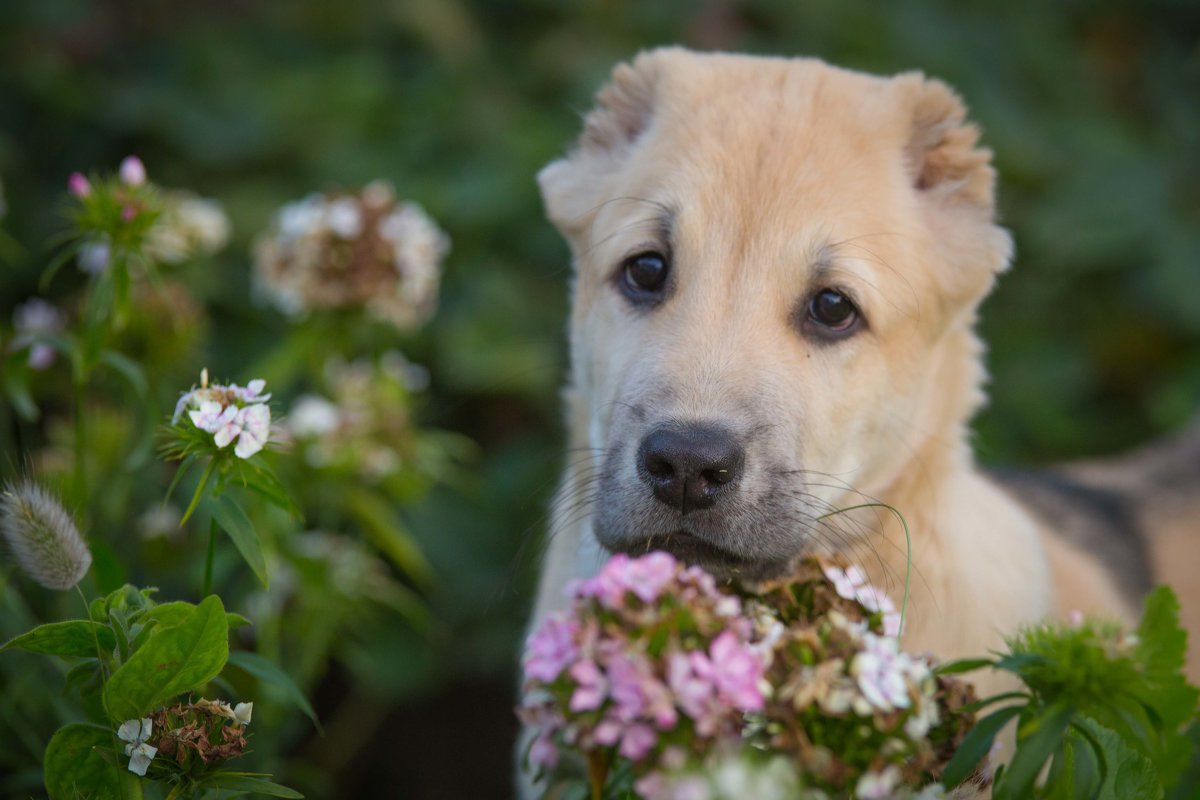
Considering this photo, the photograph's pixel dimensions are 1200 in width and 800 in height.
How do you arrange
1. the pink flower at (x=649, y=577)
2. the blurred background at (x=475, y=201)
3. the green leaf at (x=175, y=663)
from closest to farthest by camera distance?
the pink flower at (x=649, y=577), the green leaf at (x=175, y=663), the blurred background at (x=475, y=201)

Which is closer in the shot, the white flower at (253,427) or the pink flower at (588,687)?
the pink flower at (588,687)

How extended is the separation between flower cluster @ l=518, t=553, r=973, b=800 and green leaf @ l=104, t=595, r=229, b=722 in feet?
1.74

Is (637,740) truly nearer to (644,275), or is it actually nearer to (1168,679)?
(1168,679)

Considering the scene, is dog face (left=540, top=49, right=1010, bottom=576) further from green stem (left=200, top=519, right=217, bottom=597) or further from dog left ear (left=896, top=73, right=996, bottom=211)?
green stem (left=200, top=519, right=217, bottom=597)

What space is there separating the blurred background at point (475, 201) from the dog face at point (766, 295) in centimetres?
120

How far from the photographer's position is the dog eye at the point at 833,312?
2.57m

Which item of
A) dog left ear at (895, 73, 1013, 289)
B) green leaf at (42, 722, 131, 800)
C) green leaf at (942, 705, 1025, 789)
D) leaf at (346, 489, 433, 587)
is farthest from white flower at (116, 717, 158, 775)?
dog left ear at (895, 73, 1013, 289)

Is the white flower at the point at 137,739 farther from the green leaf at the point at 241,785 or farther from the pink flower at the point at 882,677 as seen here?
the pink flower at the point at 882,677

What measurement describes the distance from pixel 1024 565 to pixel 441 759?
9.29ft

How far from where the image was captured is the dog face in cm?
231

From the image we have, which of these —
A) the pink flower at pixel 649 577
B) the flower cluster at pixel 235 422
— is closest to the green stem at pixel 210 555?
the flower cluster at pixel 235 422

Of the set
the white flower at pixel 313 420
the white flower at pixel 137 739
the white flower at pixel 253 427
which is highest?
the white flower at pixel 253 427

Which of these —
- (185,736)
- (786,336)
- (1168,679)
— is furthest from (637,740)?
(786,336)

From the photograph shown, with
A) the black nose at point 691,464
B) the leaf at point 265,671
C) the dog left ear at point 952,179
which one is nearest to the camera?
the leaf at point 265,671
